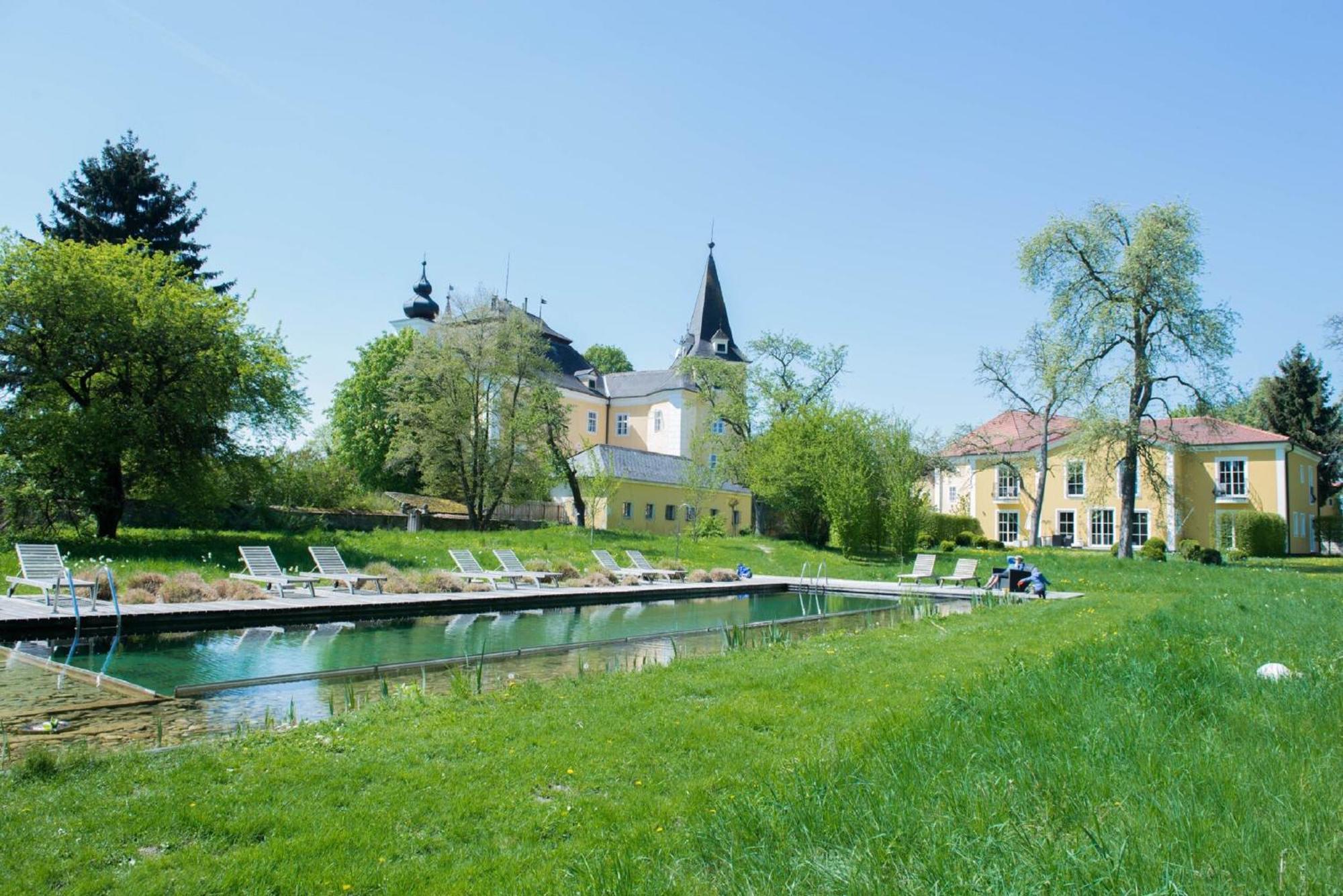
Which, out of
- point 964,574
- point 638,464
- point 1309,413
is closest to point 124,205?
point 638,464

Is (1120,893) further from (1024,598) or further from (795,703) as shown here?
(1024,598)

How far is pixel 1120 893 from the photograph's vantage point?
2.79 m

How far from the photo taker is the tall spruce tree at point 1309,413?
158 feet

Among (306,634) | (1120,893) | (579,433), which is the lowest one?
(306,634)

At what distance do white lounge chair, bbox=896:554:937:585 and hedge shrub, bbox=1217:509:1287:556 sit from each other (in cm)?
2038

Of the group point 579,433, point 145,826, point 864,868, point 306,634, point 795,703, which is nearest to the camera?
point 864,868

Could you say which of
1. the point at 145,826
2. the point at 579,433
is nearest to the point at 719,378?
the point at 579,433

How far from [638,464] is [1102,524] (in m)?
23.1

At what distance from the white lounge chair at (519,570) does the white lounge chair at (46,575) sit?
30.5 feet

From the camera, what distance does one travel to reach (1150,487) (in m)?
39.1

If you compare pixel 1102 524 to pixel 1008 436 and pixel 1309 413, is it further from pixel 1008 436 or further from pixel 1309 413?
pixel 1309 413

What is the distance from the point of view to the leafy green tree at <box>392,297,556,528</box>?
35.1 metres

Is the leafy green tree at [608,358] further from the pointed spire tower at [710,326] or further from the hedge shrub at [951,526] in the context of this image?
the hedge shrub at [951,526]

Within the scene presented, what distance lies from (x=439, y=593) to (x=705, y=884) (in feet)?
51.2
